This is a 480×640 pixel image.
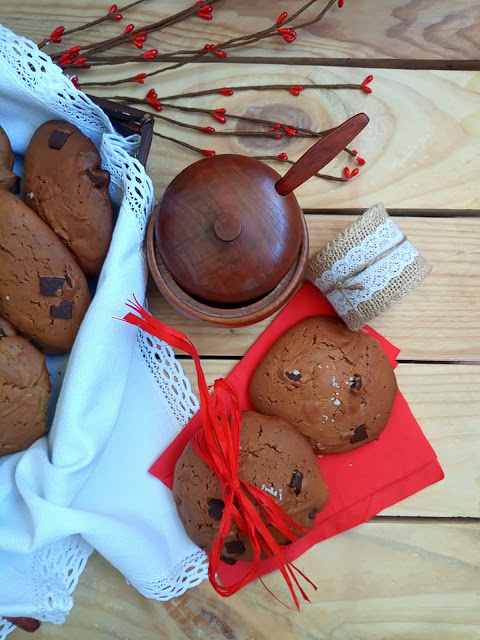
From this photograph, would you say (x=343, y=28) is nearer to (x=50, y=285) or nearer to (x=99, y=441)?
(x=50, y=285)

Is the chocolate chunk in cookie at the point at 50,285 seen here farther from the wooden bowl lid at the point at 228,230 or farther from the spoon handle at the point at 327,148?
the spoon handle at the point at 327,148

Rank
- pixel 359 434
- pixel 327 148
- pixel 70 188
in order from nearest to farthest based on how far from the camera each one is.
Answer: pixel 327 148 < pixel 70 188 < pixel 359 434

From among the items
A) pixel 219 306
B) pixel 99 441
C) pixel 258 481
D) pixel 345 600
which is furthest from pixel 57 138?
pixel 345 600

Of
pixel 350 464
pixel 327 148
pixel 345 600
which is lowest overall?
pixel 345 600

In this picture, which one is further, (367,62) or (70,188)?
(367,62)

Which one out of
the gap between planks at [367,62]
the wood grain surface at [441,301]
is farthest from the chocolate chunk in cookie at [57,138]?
the wood grain surface at [441,301]

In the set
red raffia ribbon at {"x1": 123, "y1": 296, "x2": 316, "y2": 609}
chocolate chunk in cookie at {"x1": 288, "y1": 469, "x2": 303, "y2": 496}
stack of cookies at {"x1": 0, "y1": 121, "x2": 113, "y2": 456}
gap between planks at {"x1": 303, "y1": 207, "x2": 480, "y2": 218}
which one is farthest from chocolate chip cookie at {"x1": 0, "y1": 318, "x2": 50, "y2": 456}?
gap between planks at {"x1": 303, "y1": 207, "x2": 480, "y2": 218}
